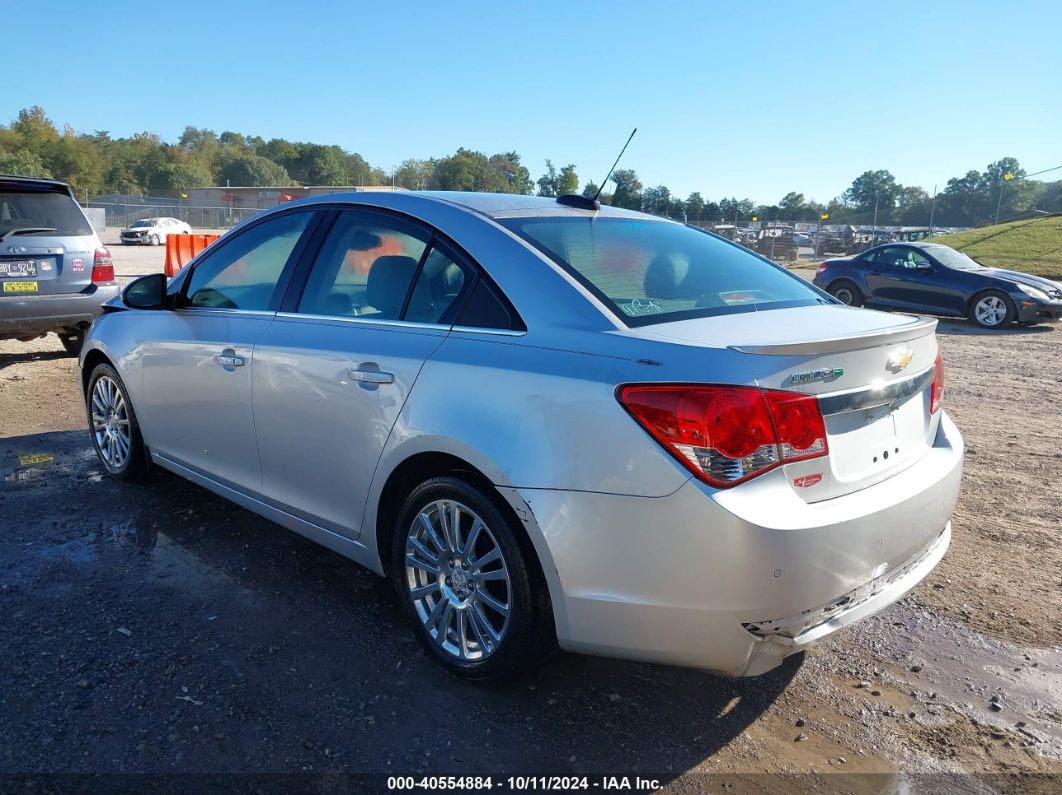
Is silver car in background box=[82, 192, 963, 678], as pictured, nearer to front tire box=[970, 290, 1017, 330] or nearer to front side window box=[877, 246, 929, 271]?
front tire box=[970, 290, 1017, 330]

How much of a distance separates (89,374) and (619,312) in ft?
13.1

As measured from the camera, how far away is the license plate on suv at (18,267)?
7.44 m

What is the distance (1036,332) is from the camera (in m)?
12.9

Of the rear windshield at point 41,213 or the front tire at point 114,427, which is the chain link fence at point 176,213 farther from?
the front tire at point 114,427

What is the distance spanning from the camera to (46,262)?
7738 mm

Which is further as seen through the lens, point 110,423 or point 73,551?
point 110,423

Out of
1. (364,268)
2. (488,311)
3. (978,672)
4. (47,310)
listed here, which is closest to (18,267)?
(47,310)

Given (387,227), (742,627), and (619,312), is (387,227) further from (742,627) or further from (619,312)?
(742,627)

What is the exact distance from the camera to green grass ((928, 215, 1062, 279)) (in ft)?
92.2

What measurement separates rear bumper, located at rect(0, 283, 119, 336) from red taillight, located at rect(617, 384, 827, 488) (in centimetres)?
714

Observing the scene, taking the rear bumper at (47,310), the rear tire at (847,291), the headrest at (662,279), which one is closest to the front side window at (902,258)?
the rear tire at (847,291)

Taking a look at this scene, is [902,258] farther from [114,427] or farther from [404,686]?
[404,686]

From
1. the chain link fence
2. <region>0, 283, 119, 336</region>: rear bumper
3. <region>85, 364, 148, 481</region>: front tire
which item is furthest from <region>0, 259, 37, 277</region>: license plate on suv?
the chain link fence

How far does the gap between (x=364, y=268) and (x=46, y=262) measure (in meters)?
5.91
